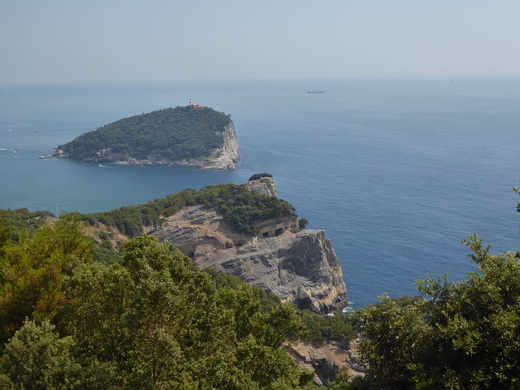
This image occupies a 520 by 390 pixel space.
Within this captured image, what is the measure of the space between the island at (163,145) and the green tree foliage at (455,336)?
364ft

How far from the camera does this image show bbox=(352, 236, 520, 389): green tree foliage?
10938 millimetres

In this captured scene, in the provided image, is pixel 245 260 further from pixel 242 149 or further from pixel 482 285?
pixel 242 149

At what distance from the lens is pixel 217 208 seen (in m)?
67.6

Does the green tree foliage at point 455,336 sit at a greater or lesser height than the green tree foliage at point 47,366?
greater

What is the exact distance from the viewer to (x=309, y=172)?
116m

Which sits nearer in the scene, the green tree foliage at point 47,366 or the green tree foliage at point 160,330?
the green tree foliage at point 160,330

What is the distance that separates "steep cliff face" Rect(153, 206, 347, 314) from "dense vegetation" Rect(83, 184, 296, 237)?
173cm

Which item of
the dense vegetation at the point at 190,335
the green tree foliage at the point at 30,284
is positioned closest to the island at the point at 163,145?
the green tree foliage at the point at 30,284

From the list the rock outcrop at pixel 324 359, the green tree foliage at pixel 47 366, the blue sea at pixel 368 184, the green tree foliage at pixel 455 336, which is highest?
the green tree foliage at pixel 455 336

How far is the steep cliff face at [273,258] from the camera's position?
5706cm

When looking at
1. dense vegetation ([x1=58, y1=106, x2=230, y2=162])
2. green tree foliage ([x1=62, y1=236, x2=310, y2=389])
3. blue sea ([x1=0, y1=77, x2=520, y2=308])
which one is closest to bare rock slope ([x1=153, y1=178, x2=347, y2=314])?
blue sea ([x1=0, y1=77, x2=520, y2=308])

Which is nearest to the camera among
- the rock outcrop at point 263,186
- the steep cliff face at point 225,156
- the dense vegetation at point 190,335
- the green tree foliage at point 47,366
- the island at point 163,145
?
the dense vegetation at point 190,335

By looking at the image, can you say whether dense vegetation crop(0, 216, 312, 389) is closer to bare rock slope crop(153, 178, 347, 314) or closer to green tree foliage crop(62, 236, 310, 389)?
green tree foliage crop(62, 236, 310, 389)

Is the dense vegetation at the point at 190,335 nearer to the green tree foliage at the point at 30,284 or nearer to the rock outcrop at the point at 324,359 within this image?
the green tree foliage at the point at 30,284
